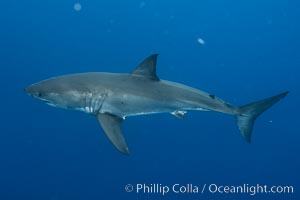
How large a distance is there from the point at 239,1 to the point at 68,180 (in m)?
22.1

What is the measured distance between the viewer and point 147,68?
5.49 m

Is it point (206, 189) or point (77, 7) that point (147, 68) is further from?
point (77, 7)

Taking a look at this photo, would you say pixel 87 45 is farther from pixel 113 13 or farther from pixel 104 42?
pixel 113 13

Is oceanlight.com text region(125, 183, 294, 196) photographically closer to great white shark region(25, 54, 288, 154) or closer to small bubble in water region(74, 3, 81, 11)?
great white shark region(25, 54, 288, 154)

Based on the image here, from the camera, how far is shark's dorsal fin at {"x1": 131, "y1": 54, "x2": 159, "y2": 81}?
5424mm

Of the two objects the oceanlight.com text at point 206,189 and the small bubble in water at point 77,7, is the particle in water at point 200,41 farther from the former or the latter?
the oceanlight.com text at point 206,189

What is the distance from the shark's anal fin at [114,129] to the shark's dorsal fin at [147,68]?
0.82 meters

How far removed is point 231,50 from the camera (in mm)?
27969

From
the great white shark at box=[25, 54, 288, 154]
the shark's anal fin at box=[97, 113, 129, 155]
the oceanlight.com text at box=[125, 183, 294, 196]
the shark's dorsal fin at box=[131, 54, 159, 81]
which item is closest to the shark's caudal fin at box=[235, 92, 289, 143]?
the great white shark at box=[25, 54, 288, 154]

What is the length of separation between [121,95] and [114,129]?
0.65 metres

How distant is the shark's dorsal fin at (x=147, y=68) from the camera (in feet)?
17.8

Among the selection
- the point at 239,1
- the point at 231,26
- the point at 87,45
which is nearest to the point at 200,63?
the point at 231,26

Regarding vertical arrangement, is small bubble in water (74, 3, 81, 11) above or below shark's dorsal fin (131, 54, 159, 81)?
above

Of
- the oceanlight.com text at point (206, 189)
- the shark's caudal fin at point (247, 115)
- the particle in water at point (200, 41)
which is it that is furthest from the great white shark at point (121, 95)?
the particle in water at point (200, 41)
